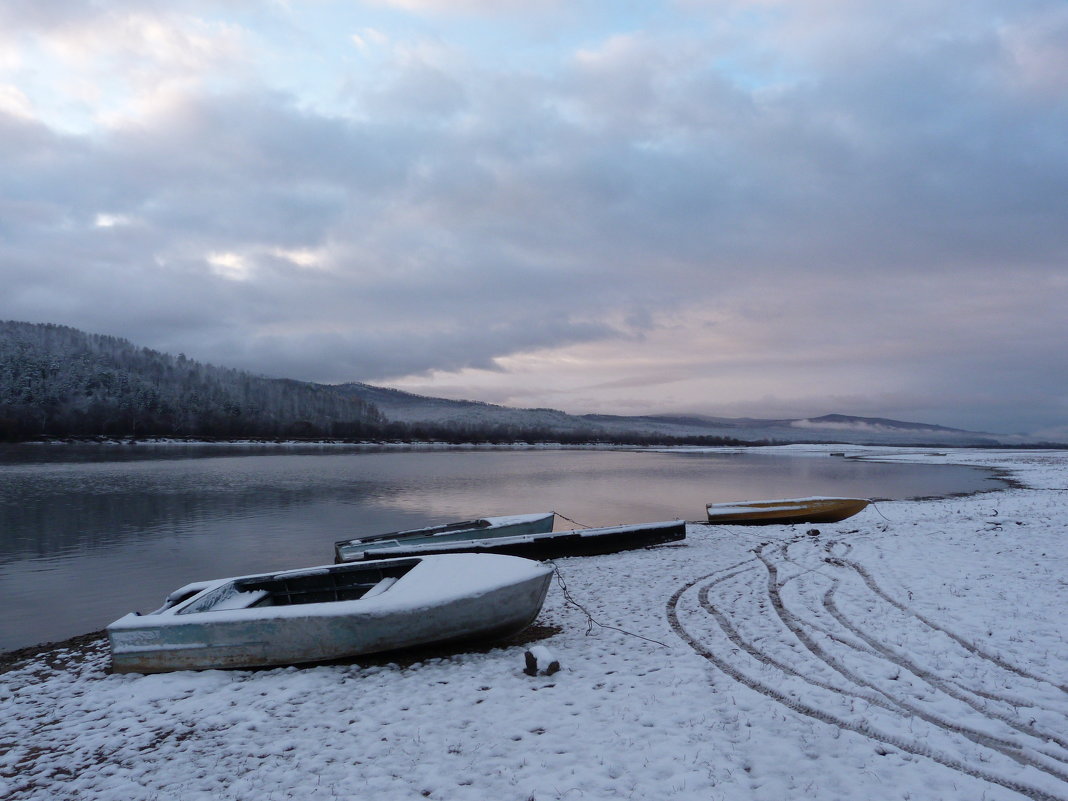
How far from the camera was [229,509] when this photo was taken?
2975 cm

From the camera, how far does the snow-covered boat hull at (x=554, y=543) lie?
15.8 m

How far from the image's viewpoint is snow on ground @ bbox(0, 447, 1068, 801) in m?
5.34

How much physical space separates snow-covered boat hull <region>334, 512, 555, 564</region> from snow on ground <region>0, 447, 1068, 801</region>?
6.70 m

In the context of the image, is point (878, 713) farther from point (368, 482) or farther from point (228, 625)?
point (368, 482)

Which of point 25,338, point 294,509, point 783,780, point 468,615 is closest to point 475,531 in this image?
point 468,615

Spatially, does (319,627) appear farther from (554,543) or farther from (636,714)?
(554,543)

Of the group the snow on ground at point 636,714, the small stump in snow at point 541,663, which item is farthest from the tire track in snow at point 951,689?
the small stump in snow at point 541,663

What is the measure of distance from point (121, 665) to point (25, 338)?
216 meters

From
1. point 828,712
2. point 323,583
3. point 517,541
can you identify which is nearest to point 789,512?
point 517,541

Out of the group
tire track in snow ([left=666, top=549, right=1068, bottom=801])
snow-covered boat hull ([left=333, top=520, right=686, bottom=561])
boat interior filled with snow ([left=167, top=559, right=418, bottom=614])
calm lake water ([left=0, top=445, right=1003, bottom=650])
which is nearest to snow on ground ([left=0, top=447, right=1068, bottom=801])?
tire track in snow ([left=666, top=549, right=1068, bottom=801])

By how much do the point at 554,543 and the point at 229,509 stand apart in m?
20.5

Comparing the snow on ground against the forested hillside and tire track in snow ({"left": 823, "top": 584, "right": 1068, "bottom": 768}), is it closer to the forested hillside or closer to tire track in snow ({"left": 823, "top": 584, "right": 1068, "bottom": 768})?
tire track in snow ({"left": 823, "top": 584, "right": 1068, "bottom": 768})

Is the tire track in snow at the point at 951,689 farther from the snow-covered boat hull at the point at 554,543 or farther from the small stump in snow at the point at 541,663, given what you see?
the snow-covered boat hull at the point at 554,543

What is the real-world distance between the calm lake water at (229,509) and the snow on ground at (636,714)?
6436 mm
